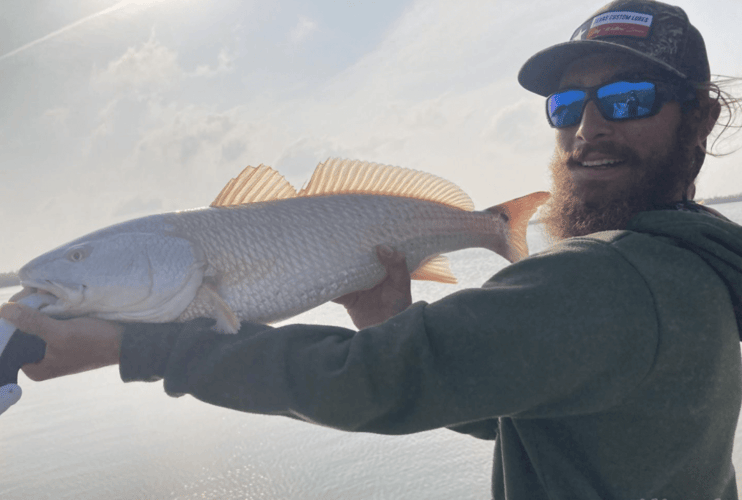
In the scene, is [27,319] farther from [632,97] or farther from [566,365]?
[632,97]

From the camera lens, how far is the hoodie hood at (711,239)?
4.96 ft

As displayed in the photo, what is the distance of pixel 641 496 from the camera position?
5.06ft

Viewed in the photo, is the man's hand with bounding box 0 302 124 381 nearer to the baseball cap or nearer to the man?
the man

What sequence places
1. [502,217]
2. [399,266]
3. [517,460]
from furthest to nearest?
[502,217], [399,266], [517,460]

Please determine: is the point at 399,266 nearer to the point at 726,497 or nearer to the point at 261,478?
the point at 726,497

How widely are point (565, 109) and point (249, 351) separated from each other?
172 centimetres

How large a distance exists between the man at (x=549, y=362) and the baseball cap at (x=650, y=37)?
94mm

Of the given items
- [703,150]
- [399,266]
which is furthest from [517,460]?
[703,150]

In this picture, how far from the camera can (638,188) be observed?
205cm

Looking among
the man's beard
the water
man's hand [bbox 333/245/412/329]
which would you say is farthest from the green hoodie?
the water

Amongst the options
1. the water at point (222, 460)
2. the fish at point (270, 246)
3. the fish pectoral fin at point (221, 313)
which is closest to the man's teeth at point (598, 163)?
the fish at point (270, 246)

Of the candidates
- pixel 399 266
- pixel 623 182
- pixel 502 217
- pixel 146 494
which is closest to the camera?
pixel 623 182

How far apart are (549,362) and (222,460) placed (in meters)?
5.22

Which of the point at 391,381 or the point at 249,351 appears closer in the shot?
the point at 391,381
